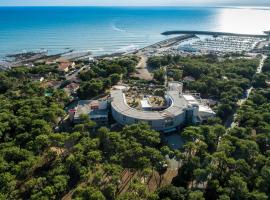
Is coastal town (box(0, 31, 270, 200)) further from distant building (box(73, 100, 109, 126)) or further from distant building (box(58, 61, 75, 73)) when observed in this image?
distant building (box(58, 61, 75, 73))

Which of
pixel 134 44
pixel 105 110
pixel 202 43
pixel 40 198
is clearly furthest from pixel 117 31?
pixel 40 198

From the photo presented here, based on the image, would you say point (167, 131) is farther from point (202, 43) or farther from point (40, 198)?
point (202, 43)

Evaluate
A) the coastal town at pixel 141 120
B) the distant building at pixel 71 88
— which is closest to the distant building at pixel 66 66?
the coastal town at pixel 141 120

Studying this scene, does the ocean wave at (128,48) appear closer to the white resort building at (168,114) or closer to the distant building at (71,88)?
the distant building at (71,88)

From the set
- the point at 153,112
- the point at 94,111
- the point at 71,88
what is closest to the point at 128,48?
the point at 71,88

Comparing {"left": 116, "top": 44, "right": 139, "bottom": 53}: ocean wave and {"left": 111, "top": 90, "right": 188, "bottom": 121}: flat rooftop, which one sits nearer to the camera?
{"left": 111, "top": 90, "right": 188, "bottom": 121}: flat rooftop

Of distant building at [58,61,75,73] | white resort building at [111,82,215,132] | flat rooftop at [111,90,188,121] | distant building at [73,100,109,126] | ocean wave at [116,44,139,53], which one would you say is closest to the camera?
white resort building at [111,82,215,132]

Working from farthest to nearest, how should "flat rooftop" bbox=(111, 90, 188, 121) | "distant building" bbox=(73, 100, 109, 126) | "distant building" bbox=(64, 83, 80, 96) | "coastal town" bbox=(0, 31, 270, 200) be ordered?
"distant building" bbox=(64, 83, 80, 96) → "distant building" bbox=(73, 100, 109, 126) → "flat rooftop" bbox=(111, 90, 188, 121) → "coastal town" bbox=(0, 31, 270, 200)

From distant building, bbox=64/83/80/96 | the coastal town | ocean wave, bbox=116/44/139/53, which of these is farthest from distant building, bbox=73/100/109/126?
ocean wave, bbox=116/44/139/53
